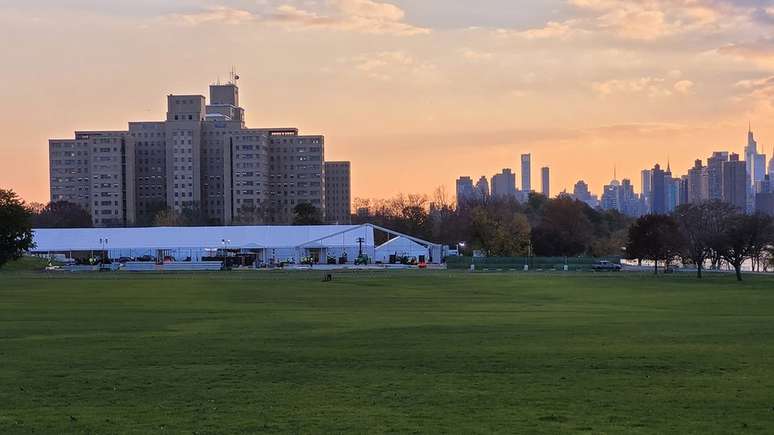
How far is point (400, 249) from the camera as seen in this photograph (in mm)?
115625

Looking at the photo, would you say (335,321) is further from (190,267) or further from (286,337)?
(190,267)

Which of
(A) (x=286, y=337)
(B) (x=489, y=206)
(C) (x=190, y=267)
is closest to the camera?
(A) (x=286, y=337)

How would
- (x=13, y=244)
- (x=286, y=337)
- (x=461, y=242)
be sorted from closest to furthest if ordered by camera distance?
(x=286, y=337) → (x=13, y=244) → (x=461, y=242)

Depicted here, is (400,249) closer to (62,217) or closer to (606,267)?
(606,267)

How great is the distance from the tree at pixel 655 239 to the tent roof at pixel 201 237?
3379 centimetres

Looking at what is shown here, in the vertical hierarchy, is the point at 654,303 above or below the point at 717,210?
below

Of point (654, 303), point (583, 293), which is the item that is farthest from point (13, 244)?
point (654, 303)

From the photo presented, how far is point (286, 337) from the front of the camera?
2381 cm

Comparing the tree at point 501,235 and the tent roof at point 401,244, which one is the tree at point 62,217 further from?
the tree at point 501,235

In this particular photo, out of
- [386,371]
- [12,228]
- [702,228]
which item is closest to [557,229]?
[702,228]

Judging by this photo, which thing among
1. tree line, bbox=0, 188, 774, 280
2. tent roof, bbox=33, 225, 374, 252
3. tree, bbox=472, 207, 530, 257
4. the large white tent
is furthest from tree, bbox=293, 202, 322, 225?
tree, bbox=472, 207, 530, 257

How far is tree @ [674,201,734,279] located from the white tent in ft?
104

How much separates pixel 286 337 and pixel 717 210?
266ft

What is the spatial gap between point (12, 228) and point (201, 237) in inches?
1447
